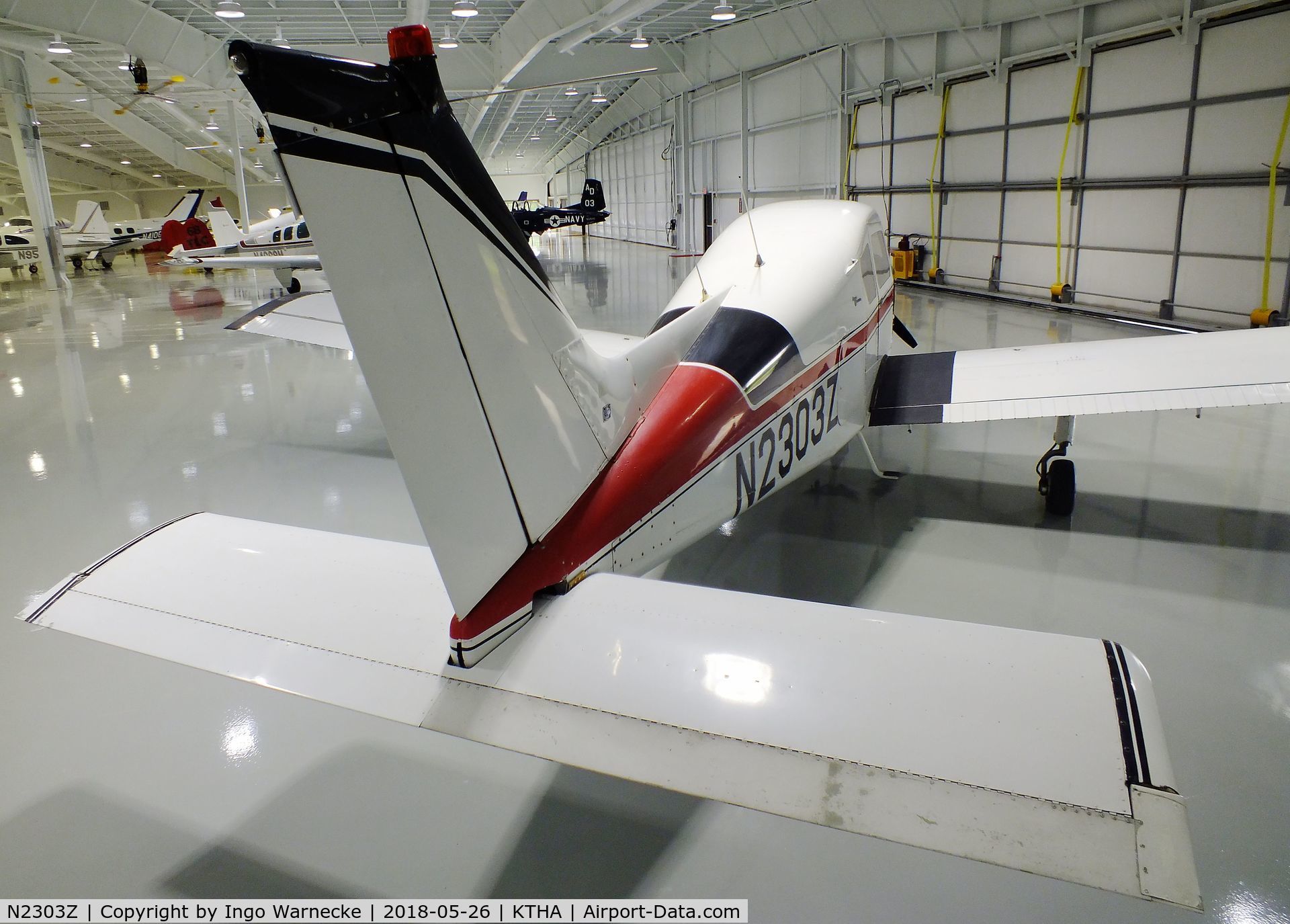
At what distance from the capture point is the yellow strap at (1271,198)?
11000mm

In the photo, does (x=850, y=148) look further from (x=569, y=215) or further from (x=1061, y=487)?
(x=1061, y=487)

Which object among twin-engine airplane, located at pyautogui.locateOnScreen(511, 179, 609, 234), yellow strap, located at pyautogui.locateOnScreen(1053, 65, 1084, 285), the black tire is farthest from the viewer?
twin-engine airplane, located at pyautogui.locateOnScreen(511, 179, 609, 234)

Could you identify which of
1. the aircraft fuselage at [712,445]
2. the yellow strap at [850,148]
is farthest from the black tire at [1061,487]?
the yellow strap at [850,148]

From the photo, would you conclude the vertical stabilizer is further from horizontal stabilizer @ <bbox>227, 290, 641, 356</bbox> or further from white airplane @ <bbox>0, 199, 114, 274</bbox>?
horizontal stabilizer @ <bbox>227, 290, 641, 356</bbox>

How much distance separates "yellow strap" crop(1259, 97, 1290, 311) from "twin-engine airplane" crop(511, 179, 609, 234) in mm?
23998

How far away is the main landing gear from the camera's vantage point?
5.55 metres

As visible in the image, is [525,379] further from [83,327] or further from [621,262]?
[621,262]

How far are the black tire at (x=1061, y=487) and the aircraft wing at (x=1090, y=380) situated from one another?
1.54 feet

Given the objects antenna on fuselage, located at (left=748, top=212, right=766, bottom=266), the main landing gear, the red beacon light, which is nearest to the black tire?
the main landing gear

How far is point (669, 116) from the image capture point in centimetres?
3525

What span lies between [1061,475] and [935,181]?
→ 628 inches

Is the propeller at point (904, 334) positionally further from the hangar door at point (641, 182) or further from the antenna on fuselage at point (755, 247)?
the hangar door at point (641, 182)

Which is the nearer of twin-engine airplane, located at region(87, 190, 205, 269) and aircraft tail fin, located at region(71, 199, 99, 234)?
aircraft tail fin, located at region(71, 199, 99, 234)

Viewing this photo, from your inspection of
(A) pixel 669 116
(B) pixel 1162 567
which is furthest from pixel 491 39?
(B) pixel 1162 567
